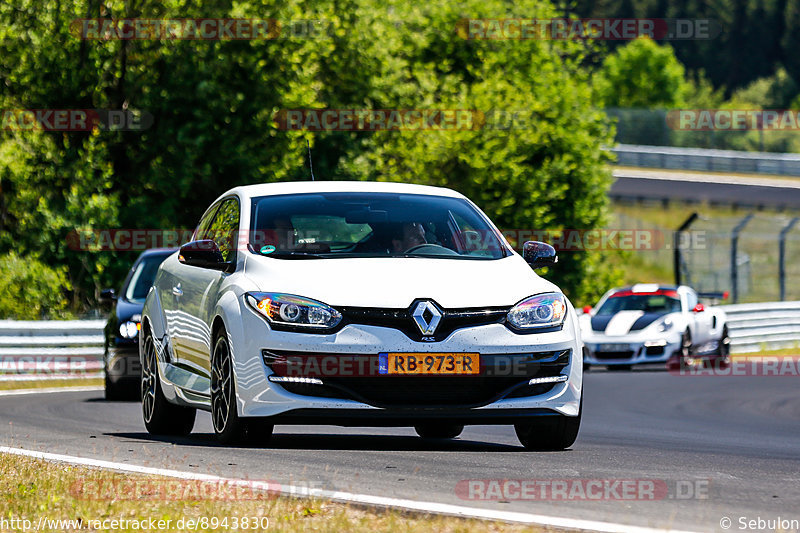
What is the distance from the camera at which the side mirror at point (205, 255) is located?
9375mm

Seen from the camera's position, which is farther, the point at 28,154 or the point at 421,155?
the point at 421,155

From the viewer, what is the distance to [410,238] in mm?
9562

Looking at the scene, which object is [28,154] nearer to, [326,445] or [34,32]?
[34,32]

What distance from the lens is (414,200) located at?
32.8 ft

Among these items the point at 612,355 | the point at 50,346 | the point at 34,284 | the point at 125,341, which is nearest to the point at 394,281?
the point at 125,341

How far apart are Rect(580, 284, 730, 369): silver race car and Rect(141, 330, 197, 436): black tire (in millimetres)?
13379

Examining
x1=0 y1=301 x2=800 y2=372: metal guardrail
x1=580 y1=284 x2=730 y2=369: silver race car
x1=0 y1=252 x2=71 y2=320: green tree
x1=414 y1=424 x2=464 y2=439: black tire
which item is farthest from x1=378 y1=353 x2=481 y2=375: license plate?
x1=0 y1=252 x2=71 y2=320: green tree

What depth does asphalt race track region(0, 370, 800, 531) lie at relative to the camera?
6.95m

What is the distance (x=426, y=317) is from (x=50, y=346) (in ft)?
52.1

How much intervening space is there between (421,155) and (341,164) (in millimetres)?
4613

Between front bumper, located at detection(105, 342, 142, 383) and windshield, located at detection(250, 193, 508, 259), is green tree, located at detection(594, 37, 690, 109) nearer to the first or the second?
front bumper, located at detection(105, 342, 142, 383)

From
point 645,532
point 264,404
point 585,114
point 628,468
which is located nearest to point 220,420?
point 264,404

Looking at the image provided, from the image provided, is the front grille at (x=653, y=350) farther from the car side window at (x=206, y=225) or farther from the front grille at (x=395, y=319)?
the front grille at (x=395, y=319)

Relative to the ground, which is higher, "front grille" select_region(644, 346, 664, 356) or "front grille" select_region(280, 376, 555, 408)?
"front grille" select_region(280, 376, 555, 408)
